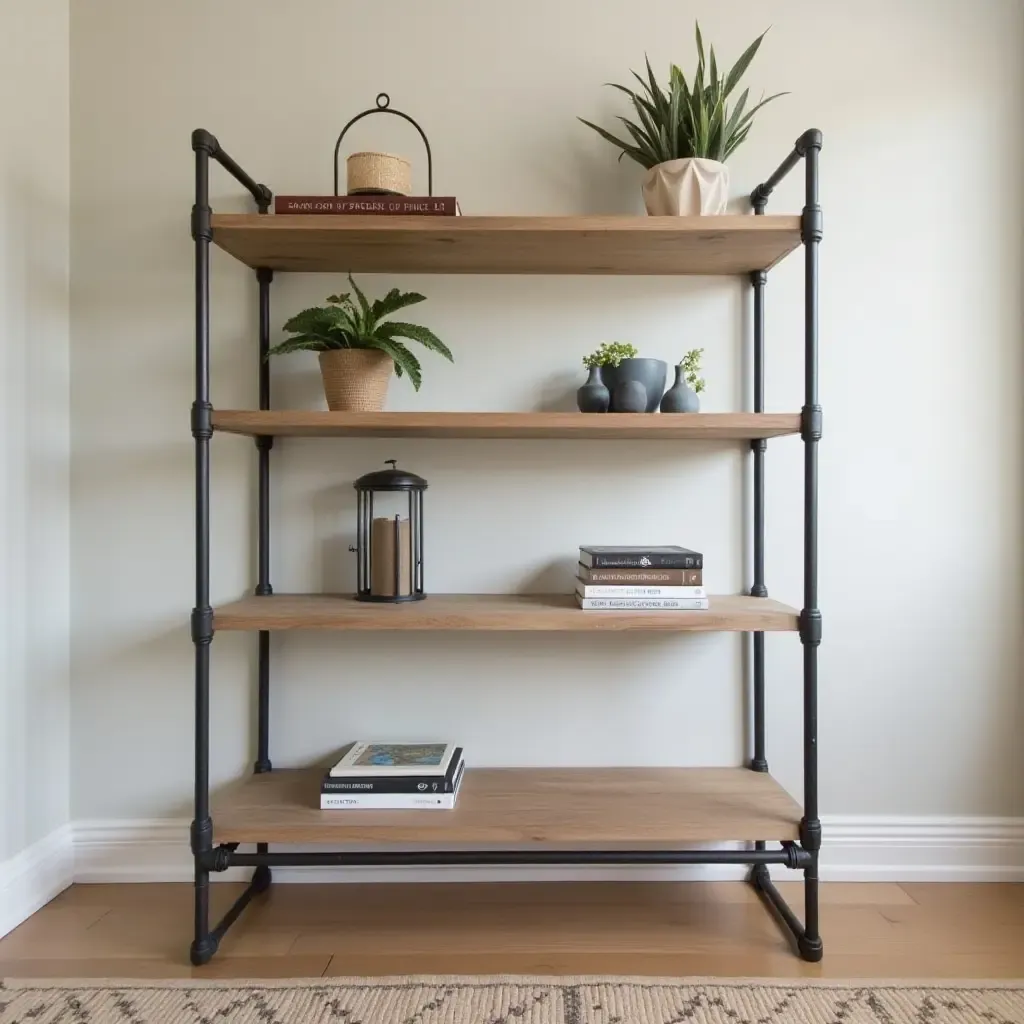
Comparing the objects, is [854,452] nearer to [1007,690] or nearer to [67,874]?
[1007,690]

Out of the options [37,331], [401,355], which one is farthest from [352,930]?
[37,331]

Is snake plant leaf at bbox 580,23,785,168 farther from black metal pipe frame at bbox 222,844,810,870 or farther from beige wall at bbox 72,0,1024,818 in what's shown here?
black metal pipe frame at bbox 222,844,810,870

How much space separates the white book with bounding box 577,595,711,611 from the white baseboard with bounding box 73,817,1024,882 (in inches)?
26.6

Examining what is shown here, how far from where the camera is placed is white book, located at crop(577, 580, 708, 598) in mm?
1541

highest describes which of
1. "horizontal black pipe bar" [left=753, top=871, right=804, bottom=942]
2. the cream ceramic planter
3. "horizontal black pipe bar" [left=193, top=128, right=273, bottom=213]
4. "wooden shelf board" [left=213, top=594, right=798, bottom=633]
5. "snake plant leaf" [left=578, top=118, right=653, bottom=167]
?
"snake plant leaf" [left=578, top=118, right=653, bottom=167]

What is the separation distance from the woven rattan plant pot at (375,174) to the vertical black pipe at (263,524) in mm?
344

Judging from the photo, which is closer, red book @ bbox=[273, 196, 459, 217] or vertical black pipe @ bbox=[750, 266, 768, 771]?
red book @ bbox=[273, 196, 459, 217]

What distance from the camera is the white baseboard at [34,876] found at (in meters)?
1.58

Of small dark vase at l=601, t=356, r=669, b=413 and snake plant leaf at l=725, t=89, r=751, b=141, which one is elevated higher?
snake plant leaf at l=725, t=89, r=751, b=141

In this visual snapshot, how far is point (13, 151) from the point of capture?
1623 millimetres

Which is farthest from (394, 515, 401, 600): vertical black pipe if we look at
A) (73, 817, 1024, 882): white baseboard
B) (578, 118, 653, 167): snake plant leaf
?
(578, 118, 653, 167): snake plant leaf

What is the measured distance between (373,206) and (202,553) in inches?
29.3

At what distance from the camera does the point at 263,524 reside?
5.78 ft

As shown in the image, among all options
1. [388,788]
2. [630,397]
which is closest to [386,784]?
[388,788]
